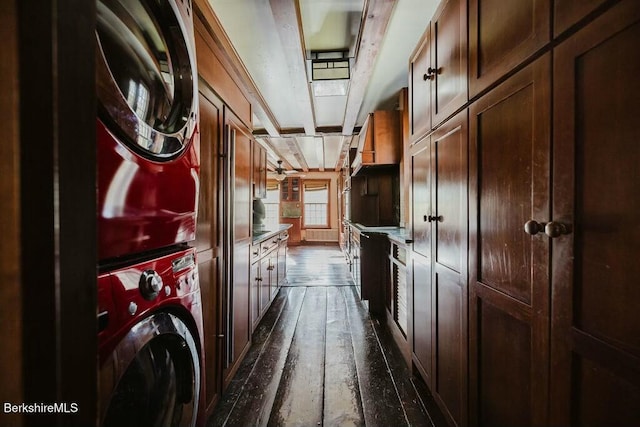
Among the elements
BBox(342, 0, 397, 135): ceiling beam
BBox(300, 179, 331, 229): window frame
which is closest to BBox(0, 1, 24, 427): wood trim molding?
BBox(342, 0, 397, 135): ceiling beam

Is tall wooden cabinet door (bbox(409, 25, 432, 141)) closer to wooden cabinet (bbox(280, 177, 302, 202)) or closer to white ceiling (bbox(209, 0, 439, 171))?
white ceiling (bbox(209, 0, 439, 171))

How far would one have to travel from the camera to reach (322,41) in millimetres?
2250

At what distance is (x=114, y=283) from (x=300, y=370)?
1776mm

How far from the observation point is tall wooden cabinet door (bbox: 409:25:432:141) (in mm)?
1575

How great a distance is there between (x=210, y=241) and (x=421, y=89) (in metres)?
1.53

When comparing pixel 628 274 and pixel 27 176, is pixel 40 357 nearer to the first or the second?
pixel 27 176

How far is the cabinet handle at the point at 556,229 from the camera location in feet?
2.15

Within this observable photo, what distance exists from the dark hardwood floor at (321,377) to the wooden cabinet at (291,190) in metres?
6.38

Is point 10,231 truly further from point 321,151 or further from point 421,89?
point 321,151

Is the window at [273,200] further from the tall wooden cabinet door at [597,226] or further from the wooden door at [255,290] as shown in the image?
the tall wooden cabinet door at [597,226]

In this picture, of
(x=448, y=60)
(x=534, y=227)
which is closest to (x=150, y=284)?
(x=534, y=227)

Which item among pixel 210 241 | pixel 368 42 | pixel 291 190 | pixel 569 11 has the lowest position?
pixel 210 241

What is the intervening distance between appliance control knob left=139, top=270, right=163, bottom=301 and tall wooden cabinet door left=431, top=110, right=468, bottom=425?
1107 millimetres

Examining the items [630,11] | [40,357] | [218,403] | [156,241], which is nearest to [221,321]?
[218,403]
